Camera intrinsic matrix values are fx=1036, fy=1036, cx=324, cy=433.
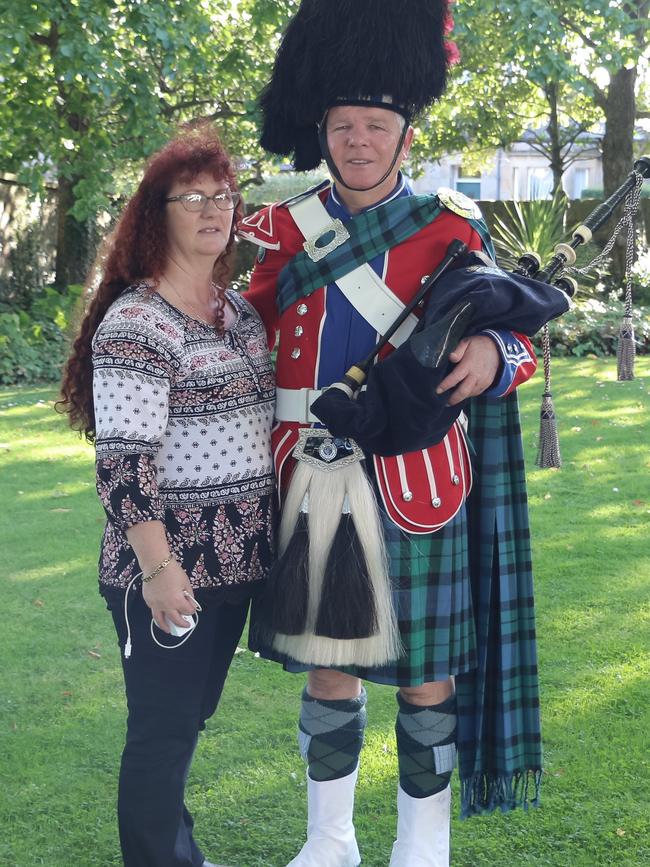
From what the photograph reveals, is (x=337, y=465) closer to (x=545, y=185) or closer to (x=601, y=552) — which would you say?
(x=601, y=552)

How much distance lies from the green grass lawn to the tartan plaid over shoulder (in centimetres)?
21

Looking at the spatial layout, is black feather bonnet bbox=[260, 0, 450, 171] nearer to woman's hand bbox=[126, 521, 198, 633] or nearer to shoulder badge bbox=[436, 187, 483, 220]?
shoulder badge bbox=[436, 187, 483, 220]

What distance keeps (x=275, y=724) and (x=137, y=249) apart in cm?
162

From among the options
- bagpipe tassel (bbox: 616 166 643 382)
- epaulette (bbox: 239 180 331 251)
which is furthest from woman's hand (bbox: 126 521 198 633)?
bagpipe tassel (bbox: 616 166 643 382)

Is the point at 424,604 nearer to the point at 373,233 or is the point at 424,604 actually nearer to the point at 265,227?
the point at 373,233

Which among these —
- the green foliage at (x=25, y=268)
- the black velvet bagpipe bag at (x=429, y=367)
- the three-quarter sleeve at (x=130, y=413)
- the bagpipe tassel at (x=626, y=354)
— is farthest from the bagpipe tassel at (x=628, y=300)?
the green foliage at (x=25, y=268)

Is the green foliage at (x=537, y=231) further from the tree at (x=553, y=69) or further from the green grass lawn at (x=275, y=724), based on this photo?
the green grass lawn at (x=275, y=724)

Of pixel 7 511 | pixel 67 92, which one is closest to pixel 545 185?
pixel 67 92

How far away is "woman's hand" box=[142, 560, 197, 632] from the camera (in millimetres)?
1925

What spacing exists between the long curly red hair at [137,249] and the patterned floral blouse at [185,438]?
0.20ft

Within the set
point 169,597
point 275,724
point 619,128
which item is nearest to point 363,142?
point 169,597

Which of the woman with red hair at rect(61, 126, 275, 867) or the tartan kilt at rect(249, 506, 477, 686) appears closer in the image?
the woman with red hair at rect(61, 126, 275, 867)

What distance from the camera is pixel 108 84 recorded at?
7.98 m

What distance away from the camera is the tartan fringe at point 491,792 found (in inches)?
93.4
